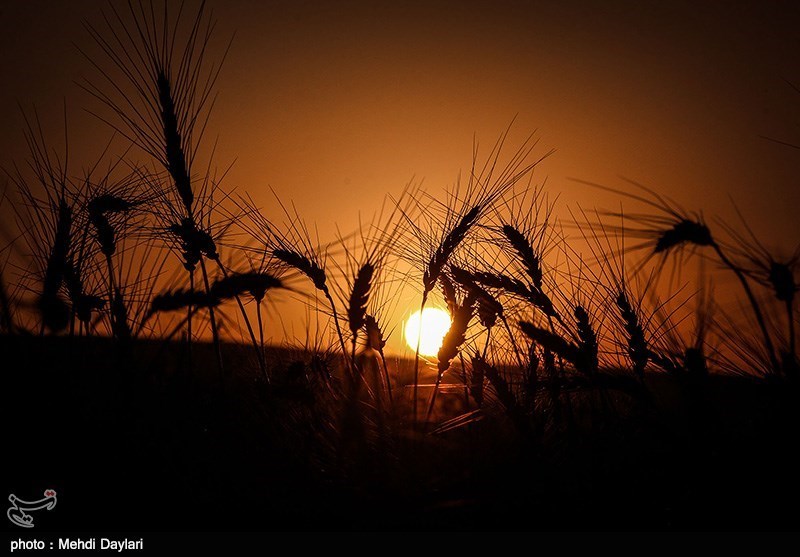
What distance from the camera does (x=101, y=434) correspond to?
1904mm

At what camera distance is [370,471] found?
6.46 feet

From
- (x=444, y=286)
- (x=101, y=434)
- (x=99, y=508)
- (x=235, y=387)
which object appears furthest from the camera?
(x=235, y=387)

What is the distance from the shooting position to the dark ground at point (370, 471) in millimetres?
1775

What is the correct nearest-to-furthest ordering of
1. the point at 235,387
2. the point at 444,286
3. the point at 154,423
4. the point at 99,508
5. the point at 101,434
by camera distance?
the point at 99,508 → the point at 101,434 → the point at 154,423 → the point at 444,286 → the point at 235,387

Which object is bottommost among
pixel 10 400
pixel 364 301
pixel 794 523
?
pixel 794 523

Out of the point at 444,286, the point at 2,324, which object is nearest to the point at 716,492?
the point at 444,286

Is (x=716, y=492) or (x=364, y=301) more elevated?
(x=364, y=301)

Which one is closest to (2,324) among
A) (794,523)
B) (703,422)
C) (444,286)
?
(444,286)

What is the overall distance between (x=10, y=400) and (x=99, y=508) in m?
0.54

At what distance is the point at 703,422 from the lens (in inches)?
75.9

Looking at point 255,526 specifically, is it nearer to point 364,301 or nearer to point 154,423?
point 154,423

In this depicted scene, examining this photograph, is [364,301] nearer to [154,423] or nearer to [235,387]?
[154,423]

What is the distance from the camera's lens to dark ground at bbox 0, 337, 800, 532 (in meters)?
1.78

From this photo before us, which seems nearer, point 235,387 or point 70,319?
point 70,319
